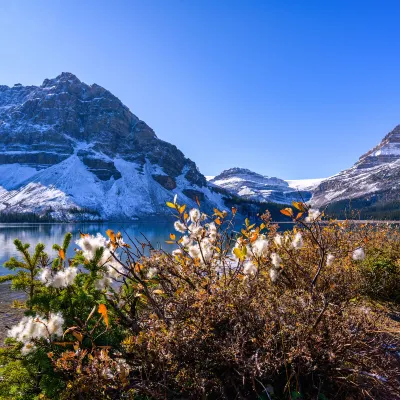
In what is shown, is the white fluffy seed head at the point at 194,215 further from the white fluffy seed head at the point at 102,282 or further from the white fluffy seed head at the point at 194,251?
the white fluffy seed head at the point at 102,282

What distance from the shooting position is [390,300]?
5855mm

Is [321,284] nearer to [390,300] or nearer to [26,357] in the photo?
[26,357]

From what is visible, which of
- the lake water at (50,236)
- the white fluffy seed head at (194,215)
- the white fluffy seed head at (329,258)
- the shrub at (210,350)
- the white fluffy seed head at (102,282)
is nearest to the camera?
the shrub at (210,350)

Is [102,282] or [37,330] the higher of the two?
[102,282]

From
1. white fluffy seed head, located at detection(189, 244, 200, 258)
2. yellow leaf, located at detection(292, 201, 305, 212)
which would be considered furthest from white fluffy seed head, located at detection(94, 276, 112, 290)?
yellow leaf, located at detection(292, 201, 305, 212)

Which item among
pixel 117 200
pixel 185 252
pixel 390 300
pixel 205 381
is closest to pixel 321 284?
pixel 185 252

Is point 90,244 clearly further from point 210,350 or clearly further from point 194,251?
point 210,350

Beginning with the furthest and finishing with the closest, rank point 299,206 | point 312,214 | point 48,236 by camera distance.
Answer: point 48,236 < point 312,214 < point 299,206

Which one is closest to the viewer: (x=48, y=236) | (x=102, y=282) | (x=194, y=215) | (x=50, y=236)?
(x=102, y=282)

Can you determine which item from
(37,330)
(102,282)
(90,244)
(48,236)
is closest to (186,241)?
(102,282)

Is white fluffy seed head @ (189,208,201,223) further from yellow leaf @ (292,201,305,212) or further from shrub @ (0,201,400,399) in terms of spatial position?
yellow leaf @ (292,201,305,212)

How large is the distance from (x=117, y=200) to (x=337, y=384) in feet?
598

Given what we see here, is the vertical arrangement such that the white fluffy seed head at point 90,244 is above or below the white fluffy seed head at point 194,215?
below

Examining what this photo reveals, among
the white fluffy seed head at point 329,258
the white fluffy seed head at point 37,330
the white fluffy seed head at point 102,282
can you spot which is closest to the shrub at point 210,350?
the white fluffy seed head at point 37,330
